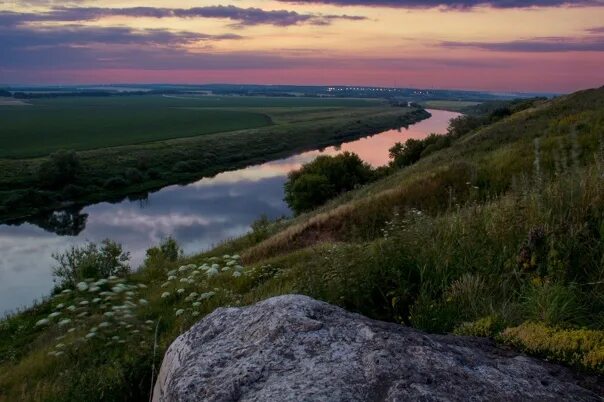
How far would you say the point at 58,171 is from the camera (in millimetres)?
55312

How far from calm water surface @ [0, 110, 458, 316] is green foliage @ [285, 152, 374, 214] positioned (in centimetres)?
465

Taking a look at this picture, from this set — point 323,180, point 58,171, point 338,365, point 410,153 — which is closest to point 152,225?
point 323,180

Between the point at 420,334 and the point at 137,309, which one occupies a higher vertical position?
the point at 420,334

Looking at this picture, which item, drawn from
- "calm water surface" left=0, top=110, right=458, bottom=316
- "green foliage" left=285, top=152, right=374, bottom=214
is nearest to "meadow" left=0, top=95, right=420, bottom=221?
"calm water surface" left=0, top=110, right=458, bottom=316

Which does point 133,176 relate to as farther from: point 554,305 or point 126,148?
point 554,305

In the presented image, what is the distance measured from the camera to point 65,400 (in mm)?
4910

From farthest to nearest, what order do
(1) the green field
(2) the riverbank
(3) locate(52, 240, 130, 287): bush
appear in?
(1) the green field < (2) the riverbank < (3) locate(52, 240, 130, 287): bush

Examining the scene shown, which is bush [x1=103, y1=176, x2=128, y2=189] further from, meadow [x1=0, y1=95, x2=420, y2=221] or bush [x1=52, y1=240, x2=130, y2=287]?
bush [x1=52, y1=240, x2=130, y2=287]

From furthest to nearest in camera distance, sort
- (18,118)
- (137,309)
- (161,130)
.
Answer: (18,118)
(161,130)
(137,309)

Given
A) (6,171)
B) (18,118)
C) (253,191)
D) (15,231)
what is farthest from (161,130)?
(15,231)

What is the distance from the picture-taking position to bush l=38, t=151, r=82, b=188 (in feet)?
179

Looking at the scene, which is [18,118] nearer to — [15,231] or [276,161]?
[276,161]

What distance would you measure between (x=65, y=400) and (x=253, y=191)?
50.3 m

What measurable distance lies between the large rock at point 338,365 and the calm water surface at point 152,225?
73.3 feet
